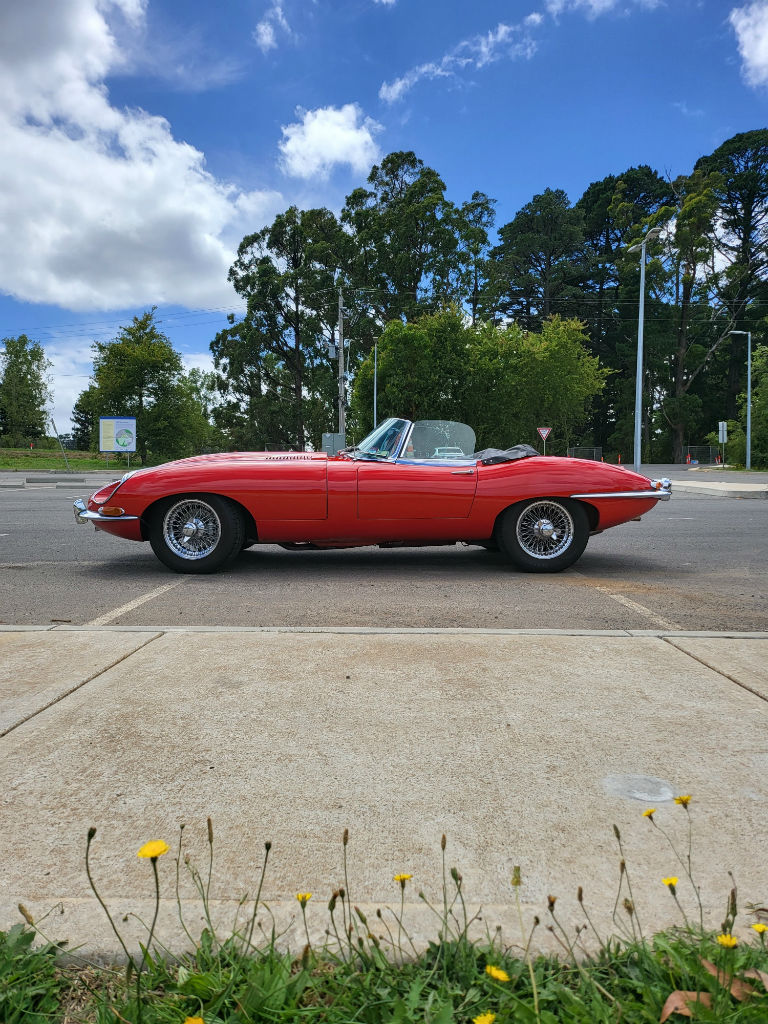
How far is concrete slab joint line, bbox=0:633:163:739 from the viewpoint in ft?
8.05

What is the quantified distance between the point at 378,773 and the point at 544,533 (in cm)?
393

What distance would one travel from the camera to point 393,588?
520 cm

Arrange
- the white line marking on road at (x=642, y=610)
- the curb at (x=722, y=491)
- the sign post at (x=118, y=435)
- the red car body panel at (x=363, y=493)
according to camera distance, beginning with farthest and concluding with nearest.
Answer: the sign post at (x=118, y=435)
the curb at (x=722, y=491)
the red car body panel at (x=363, y=493)
the white line marking on road at (x=642, y=610)

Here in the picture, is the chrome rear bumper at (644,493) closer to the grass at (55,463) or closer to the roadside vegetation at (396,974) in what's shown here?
the roadside vegetation at (396,974)

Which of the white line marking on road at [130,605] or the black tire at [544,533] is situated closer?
the white line marking on road at [130,605]

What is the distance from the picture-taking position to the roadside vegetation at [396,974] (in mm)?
1236

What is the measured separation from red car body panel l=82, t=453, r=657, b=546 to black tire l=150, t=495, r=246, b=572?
112 mm

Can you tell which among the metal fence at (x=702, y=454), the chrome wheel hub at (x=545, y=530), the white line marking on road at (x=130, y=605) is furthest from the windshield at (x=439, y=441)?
the metal fence at (x=702, y=454)

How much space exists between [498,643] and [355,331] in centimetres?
4918

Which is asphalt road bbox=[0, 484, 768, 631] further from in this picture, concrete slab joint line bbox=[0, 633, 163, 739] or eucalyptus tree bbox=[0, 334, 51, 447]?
eucalyptus tree bbox=[0, 334, 51, 447]

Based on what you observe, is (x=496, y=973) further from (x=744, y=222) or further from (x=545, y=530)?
(x=744, y=222)

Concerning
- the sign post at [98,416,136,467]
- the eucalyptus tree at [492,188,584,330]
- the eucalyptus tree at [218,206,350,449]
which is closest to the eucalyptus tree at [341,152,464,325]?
the eucalyptus tree at [218,206,350,449]

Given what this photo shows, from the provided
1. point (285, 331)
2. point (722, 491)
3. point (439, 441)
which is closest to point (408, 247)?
point (285, 331)

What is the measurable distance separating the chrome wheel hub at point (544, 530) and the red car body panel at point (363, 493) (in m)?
0.20
